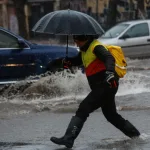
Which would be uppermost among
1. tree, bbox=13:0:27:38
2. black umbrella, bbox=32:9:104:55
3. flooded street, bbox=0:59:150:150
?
black umbrella, bbox=32:9:104:55

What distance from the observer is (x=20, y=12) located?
30141 millimetres

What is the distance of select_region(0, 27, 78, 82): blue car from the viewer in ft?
40.0

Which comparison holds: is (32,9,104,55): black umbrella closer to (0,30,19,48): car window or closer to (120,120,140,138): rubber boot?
(120,120,140,138): rubber boot

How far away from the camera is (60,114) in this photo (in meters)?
10.3

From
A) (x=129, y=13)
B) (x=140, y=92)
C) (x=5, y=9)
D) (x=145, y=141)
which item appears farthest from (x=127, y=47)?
(x=5, y=9)

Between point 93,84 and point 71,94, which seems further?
point 71,94

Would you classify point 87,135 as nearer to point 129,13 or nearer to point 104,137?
point 104,137

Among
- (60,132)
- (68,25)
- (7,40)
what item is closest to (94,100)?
(68,25)

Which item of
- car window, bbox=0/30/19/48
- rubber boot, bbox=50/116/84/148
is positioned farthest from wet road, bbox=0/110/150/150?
car window, bbox=0/30/19/48

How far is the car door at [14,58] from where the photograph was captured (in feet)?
39.9

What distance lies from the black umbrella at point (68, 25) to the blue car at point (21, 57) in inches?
159

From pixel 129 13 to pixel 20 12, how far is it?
1372 centimetres

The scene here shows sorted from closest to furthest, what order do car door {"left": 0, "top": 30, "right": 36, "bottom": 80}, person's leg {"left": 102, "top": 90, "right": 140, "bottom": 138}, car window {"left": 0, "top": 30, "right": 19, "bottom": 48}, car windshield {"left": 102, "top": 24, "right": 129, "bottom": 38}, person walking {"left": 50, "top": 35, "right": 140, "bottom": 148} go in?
person walking {"left": 50, "top": 35, "right": 140, "bottom": 148} < person's leg {"left": 102, "top": 90, "right": 140, "bottom": 138} < car door {"left": 0, "top": 30, "right": 36, "bottom": 80} < car window {"left": 0, "top": 30, "right": 19, "bottom": 48} < car windshield {"left": 102, "top": 24, "right": 129, "bottom": 38}

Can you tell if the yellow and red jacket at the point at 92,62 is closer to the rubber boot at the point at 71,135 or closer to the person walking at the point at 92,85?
the person walking at the point at 92,85
